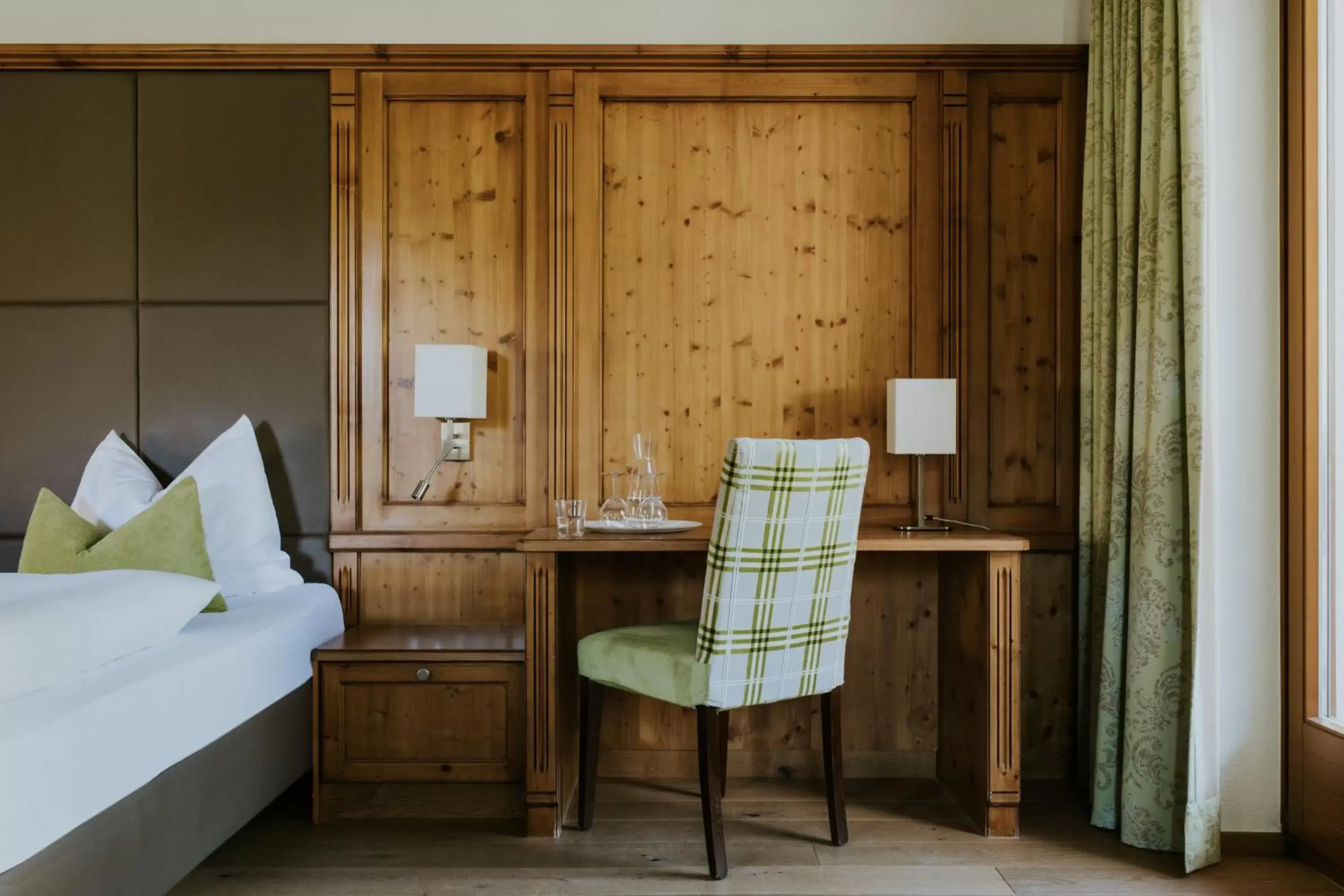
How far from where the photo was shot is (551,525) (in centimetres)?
305

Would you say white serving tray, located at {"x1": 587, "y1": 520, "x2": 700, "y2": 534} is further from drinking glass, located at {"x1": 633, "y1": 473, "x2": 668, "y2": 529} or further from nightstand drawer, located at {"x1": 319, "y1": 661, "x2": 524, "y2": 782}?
nightstand drawer, located at {"x1": 319, "y1": 661, "x2": 524, "y2": 782}

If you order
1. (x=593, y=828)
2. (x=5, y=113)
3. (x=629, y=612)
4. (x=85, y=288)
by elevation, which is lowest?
(x=593, y=828)

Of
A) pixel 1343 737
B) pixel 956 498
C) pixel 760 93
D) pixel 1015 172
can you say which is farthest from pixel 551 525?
pixel 1343 737

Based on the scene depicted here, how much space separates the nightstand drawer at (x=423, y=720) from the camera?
2.63 meters

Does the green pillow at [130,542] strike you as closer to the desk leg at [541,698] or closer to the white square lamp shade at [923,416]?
the desk leg at [541,698]

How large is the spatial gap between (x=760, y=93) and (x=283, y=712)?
7.86 feet

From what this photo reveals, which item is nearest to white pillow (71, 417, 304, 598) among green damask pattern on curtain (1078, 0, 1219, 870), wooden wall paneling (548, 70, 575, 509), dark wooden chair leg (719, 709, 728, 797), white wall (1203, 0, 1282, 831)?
wooden wall paneling (548, 70, 575, 509)

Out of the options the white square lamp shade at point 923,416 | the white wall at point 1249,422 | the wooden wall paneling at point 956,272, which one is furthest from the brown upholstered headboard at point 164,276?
the white wall at point 1249,422

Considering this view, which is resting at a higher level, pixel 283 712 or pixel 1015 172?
pixel 1015 172

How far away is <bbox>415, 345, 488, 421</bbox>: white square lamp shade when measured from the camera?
2.91m

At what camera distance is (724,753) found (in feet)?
9.00

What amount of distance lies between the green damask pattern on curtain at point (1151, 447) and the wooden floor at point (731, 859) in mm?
149

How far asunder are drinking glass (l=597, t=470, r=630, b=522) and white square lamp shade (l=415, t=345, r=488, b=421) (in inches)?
20.3

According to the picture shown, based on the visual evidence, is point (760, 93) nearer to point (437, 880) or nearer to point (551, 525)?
point (551, 525)
